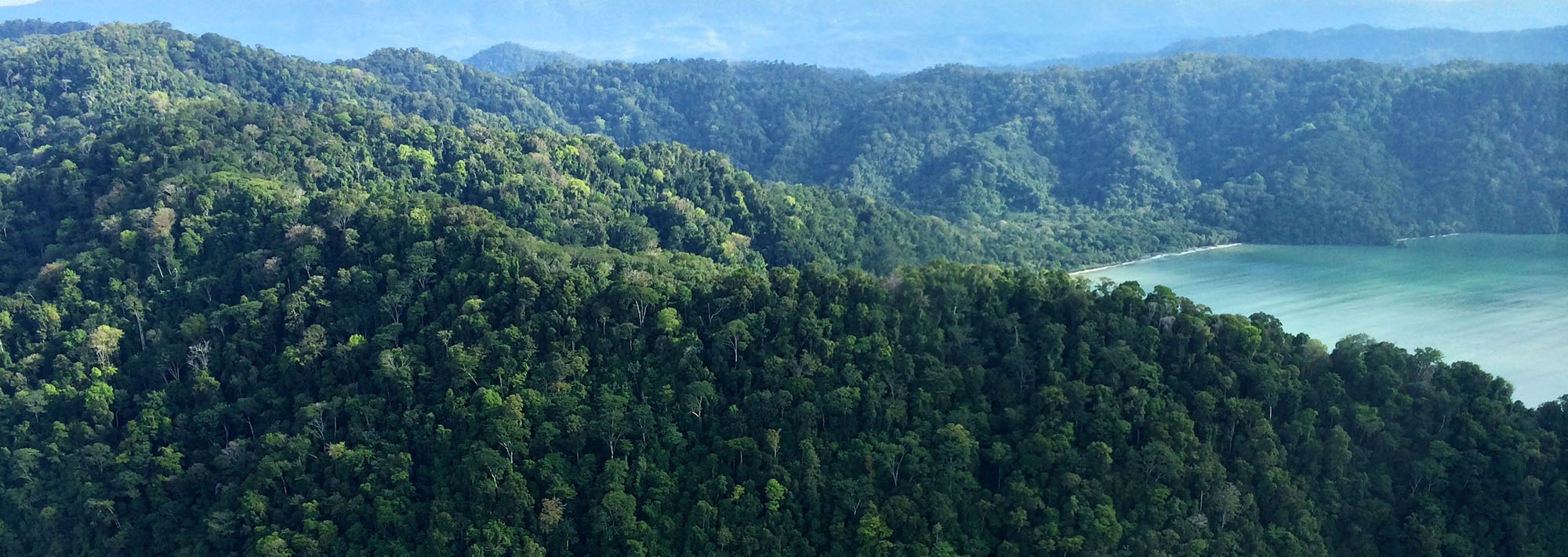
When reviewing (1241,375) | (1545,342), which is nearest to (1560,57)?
(1545,342)

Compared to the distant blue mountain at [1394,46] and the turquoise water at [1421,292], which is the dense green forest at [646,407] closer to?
the turquoise water at [1421,292]

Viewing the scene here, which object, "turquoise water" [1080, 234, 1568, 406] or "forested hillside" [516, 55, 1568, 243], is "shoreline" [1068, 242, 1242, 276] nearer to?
"turquoise water" [1080, 234, 1568, 406]

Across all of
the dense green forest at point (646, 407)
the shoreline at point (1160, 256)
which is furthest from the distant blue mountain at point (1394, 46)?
the dense green forest at point (646, 407)

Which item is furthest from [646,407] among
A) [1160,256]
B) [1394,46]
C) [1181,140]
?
[1394,46]

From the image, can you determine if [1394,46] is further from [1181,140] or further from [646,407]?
[646,407]

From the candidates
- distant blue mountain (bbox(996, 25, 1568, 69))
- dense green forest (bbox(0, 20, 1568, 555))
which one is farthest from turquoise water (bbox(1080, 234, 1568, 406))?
distant blue mountain (bbox(996, 25, 1568, 69))
